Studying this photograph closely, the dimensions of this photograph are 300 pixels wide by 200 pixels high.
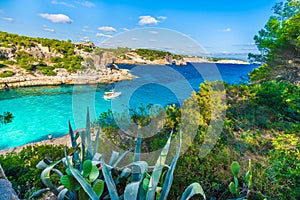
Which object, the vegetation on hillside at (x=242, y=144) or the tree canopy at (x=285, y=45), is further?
the tree canopy at (x=285, y=45)

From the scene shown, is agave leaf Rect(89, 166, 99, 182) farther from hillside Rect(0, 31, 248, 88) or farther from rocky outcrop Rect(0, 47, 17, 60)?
rocky outcrop Rect(0, 47, 17, 60)

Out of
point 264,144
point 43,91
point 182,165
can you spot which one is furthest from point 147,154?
point 43,91

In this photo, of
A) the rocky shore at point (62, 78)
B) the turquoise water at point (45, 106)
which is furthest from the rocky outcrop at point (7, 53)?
the turquoise water at point (45, 106)

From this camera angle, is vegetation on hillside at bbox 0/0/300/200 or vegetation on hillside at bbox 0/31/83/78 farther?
vegetation on hillside at bbox 0/31/83/78

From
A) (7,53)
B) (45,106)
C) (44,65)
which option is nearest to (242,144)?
(45,106)

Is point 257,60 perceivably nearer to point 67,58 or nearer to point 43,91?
point 43,91

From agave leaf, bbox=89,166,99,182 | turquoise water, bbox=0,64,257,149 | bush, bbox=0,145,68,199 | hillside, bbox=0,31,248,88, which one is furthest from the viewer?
hillside, bbox=0,31,248,88

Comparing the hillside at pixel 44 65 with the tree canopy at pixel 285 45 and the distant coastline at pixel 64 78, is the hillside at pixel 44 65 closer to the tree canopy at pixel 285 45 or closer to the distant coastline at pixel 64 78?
the distant coastline at pixel 64 78

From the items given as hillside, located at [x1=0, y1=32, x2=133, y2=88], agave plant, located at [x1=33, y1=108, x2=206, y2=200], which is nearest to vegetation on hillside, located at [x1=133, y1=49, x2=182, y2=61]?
agave plant, located at [x1=33, y1=108, x2=206, y2=200]

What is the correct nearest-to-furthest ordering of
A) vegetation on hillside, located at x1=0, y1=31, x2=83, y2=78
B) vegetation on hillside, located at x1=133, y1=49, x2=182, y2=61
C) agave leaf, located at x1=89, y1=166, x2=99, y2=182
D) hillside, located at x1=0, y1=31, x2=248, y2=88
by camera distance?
agave leaf, located at x1=89, y1=166, x2=99, y2=182 → vegetation on hillside, located at x1=133, y1=49, x2=182, y2=61 → hillside, located at x1=0, y1=31, x2=248, y2=88 → vegetation on hillside, located at x1=0, y1=31, x2=83, y2=78

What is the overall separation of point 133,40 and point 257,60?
26.6 ft

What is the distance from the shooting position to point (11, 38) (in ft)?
101

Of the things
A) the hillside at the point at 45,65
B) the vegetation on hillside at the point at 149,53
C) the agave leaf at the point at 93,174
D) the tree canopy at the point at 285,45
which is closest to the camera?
the agave leaf at the point at 93,174

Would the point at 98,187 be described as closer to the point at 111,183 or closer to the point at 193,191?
the point at 111,183
